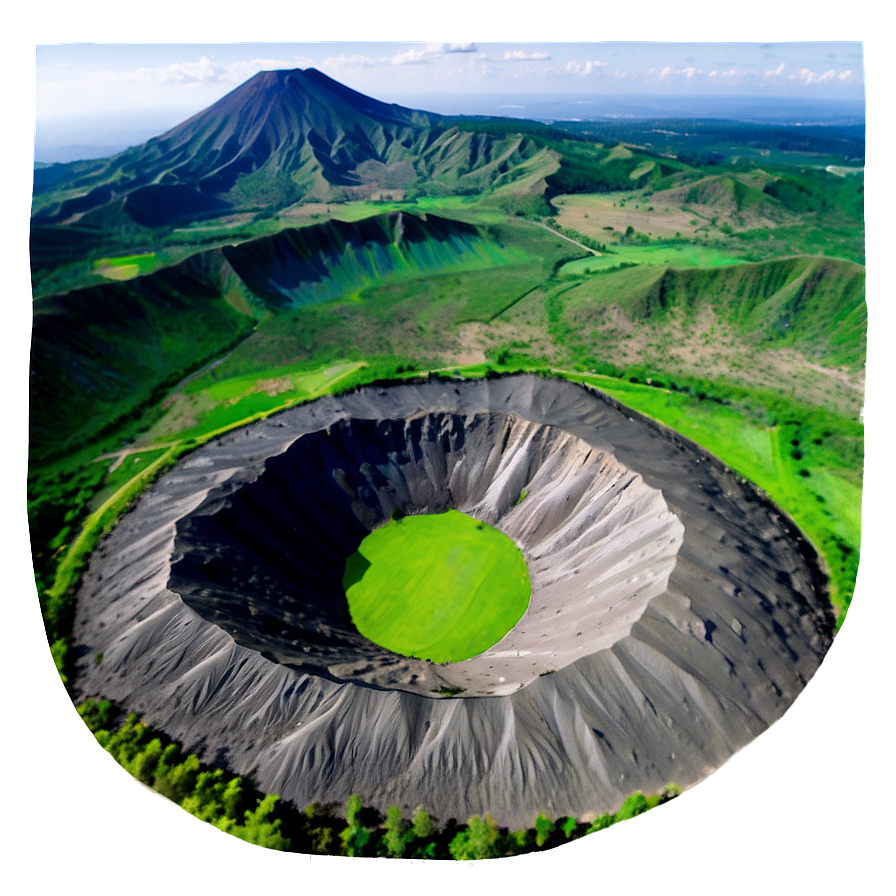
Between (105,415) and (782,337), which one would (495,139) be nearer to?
(782,337)

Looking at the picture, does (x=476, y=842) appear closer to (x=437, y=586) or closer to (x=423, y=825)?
(x=423, y=825)

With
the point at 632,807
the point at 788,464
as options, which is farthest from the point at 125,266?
the point at 632,807

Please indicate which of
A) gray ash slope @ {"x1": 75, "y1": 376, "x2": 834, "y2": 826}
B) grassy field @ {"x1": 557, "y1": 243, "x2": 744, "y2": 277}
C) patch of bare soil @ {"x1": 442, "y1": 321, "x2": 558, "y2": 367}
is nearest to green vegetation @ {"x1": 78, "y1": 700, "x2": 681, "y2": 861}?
gray ash slope @ {"x1": 75, "y1": 376, "x2": 834, "y2": 826}

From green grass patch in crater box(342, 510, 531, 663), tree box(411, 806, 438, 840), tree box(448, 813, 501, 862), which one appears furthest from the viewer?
green grass patch in crater box(342, 510, 531, 663)

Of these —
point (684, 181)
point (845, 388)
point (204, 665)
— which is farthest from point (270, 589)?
point (684, 181)

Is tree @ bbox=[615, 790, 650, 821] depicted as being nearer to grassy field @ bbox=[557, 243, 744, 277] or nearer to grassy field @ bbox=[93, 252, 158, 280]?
grassy field @ bbox=[93, 252, 158, 280]

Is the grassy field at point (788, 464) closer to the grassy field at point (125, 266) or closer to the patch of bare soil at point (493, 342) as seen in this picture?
the patch of bare soil at point (493, 342)
